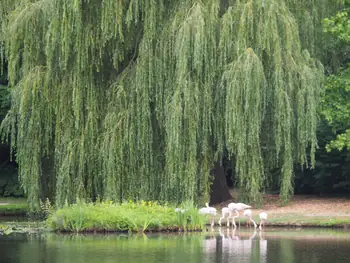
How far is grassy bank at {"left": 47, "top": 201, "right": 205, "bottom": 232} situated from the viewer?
21719mm

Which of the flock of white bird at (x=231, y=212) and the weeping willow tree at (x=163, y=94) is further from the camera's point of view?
the weeping willow tree at (x=163, y=94)

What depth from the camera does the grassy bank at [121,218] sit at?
21719mm


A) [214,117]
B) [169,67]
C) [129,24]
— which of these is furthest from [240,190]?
[129,24]

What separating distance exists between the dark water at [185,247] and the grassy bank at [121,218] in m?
0.63

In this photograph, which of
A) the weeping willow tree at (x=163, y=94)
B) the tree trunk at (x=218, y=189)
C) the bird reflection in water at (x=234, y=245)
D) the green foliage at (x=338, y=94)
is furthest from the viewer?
A: the tree trunk at (x=218, y=189)

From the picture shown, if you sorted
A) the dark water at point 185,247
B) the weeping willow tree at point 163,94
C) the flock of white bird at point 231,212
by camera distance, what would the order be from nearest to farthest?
the dark water at point 185,247 < the flock of white bird at point 231,212 < the weeping willow tree at point 163,94

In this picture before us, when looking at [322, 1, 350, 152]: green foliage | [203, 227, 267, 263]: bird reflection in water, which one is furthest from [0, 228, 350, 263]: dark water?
[322, 1, 350, 152]: green foliage

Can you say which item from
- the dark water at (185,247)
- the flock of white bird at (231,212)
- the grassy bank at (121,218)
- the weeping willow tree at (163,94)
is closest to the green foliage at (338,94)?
the weeping willow tree at (163,94)

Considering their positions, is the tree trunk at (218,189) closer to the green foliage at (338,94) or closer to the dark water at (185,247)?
the green foliage at (338,94)

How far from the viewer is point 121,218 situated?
2167cm

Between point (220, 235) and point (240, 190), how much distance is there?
16.1 feet

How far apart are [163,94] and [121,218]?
4575 millimetres

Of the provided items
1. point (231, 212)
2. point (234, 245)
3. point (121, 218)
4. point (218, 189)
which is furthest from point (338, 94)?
point (234, 245)

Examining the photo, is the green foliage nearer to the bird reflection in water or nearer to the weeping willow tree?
the weeping willow tree
